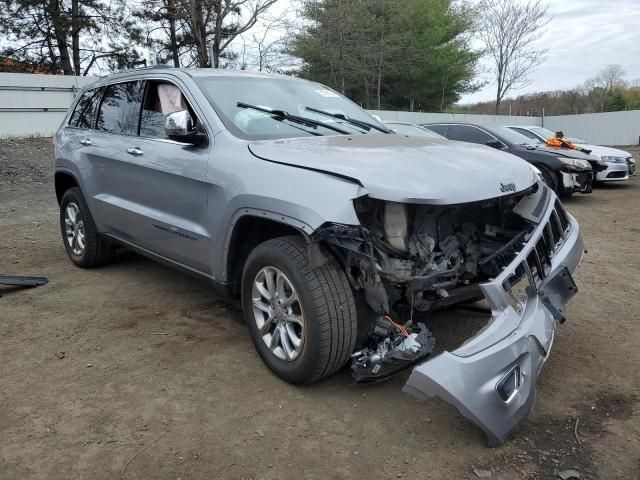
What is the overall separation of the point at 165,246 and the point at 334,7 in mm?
21861

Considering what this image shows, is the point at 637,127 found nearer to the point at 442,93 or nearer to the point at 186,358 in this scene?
the point at 442,93

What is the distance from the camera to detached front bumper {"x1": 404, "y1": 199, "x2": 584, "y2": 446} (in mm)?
2307

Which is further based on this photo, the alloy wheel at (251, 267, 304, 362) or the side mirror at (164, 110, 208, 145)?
the side mirror at (164, 110, 208, 145)

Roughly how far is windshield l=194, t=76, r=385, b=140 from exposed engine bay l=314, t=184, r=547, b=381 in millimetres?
1080

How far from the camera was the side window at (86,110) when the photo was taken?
16.7 feet

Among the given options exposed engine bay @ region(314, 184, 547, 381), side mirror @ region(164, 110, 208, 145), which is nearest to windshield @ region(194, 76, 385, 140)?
side mirror @ region(164, 110, 208, 145)

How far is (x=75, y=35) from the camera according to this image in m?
22.6

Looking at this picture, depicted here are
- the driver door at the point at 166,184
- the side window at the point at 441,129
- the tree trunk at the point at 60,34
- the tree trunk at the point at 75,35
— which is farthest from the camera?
the tree trunk at the point at 75,35

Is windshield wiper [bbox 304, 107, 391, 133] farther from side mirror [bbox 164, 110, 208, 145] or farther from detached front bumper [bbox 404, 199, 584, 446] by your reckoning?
detached front bumper [bbox 404, 199, 584, 446]

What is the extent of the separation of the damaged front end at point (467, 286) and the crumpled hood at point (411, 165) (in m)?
0.14

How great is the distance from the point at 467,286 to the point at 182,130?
196cm

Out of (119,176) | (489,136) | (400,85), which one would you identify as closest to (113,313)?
(119,176)

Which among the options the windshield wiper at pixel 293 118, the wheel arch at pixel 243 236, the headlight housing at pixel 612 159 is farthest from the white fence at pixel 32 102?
the wheel arch at pixel 243 236

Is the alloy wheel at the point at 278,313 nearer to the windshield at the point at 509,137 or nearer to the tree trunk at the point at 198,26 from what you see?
the windshield at the point at 509,137
